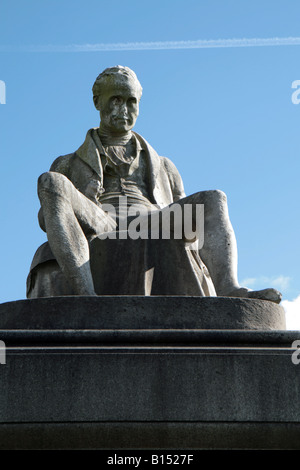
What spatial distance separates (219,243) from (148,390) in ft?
7.11

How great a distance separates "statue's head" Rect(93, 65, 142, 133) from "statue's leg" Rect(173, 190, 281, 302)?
1.69 metres

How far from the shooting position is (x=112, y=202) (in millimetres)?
8945

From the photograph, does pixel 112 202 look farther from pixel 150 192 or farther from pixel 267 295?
pixel 267 295

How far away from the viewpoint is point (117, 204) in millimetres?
8898

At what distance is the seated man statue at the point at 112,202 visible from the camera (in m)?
7.56

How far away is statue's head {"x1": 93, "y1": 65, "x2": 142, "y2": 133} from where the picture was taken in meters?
9.34

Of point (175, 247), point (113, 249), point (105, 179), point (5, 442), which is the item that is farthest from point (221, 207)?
point (5, 442)

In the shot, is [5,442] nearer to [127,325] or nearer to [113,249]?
[127,325]

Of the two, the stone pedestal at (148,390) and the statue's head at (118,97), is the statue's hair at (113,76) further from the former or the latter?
the stone pedestal at (148,390)

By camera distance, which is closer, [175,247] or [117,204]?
[175,247]

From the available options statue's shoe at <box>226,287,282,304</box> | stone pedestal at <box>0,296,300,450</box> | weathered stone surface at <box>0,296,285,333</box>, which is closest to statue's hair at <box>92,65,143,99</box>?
statue's shoe at <box>226,287,282,304</box>

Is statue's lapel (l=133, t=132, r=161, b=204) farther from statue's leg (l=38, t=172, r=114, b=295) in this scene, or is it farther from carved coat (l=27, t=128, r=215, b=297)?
statue's leg (l=38, t=172, r=114, b=295)
